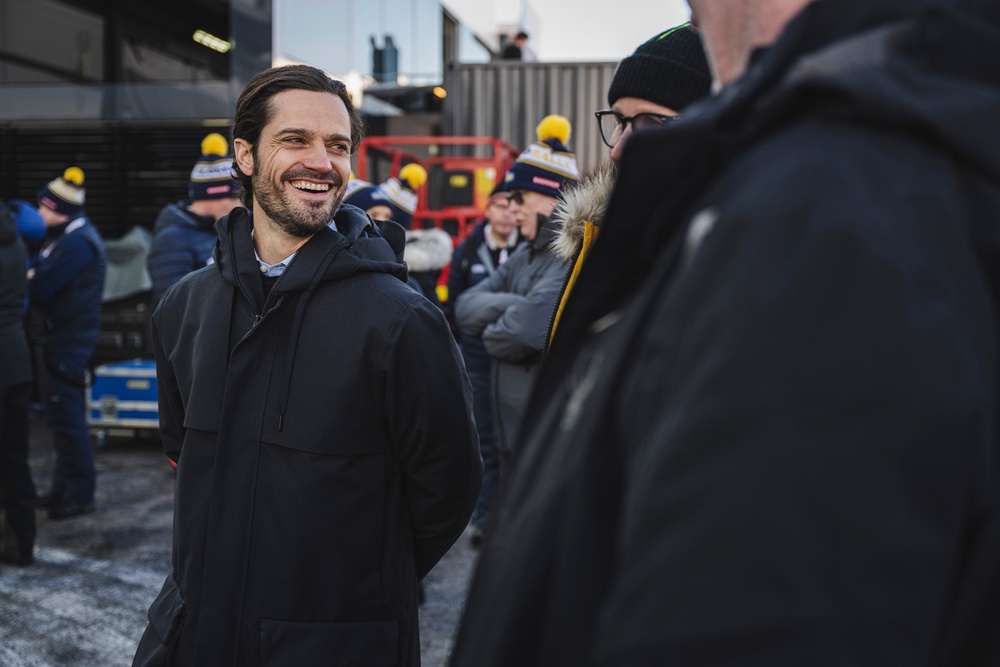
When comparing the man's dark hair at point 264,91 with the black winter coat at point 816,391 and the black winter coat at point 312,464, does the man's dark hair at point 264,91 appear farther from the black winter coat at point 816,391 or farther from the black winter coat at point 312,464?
the black winter coat at point 816,391

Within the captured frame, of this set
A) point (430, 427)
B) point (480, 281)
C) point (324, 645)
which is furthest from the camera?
point (480, 281)

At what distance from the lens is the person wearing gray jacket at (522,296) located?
166 inches

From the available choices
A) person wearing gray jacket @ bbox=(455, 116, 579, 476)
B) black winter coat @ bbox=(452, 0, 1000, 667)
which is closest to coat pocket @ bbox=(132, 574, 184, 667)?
black winter coat @ bbox=(452, 0, 1000, 667)

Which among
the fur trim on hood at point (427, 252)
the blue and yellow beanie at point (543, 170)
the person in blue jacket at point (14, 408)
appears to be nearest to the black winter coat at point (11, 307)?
the person in blue jacket at point (14, 408)

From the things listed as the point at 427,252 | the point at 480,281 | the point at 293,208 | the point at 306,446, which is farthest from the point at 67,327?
the point at 306,446

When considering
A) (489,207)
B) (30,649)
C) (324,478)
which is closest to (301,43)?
(489,207)

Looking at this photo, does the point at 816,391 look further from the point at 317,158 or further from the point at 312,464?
the point at 317,158

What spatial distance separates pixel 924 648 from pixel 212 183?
5532 millimetres

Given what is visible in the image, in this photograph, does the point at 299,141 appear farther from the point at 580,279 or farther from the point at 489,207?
the point at 489,207

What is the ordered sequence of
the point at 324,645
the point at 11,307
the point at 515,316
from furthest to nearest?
the point at 11,307 < the point at 515,316 < the point at 324,645

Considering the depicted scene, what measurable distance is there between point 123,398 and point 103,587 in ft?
10.9

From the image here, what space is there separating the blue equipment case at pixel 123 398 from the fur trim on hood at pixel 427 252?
10.2ft

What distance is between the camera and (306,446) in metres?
2.04

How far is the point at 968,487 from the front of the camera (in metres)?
0.70
